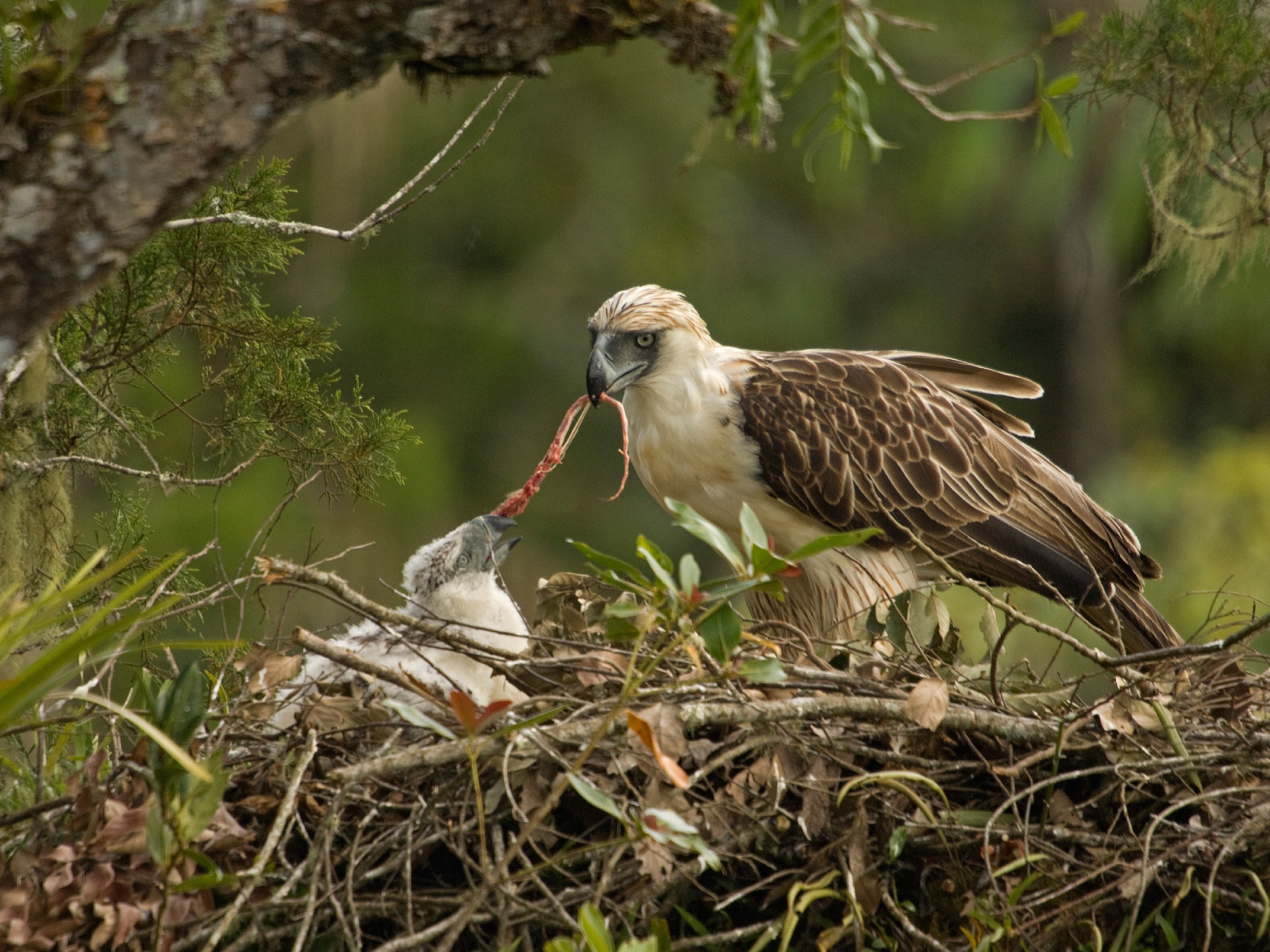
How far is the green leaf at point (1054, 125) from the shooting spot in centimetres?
230

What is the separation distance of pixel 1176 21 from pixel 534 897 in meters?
2.62

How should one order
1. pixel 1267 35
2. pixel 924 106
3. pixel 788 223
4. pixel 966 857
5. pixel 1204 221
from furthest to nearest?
pixel 788 223 → pixel 1204 221 → pixel 1267 35 → pixel 966 857 → pixel 924 106

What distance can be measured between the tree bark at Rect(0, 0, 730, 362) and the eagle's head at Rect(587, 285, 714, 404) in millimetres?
1991

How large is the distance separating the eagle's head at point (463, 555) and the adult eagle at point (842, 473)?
51 centimetres

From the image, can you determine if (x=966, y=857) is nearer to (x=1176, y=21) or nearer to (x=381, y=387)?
(x=1176, y=21)

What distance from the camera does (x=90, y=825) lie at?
8.18 feet

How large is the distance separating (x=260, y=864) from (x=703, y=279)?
12.6m

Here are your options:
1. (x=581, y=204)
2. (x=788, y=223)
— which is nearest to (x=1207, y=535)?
(x=581, y=204)

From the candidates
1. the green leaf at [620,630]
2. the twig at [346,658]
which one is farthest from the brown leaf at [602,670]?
the twig at [346,658]

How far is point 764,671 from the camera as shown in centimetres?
238

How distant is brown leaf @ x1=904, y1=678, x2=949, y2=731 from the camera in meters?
2.70

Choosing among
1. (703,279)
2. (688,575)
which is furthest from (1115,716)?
(703,279)

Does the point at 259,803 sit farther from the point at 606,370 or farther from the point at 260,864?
the point at 606,370

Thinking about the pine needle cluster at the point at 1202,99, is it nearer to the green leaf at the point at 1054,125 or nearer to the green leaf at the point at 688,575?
the green leaf at the point at 1054,125
